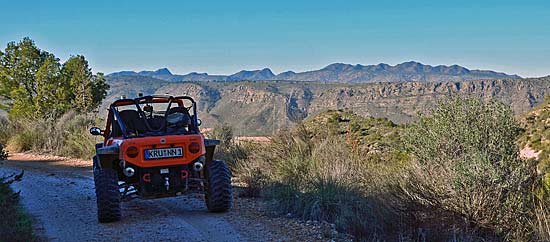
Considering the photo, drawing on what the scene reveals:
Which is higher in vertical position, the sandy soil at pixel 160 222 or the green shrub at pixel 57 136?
the sandy soil at pixel 160 222

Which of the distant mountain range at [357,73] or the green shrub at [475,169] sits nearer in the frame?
the green shrub at [475,169]

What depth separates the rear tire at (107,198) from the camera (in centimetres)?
962

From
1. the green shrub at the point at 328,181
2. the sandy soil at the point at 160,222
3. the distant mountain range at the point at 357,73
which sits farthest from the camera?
the distant mountain range at the point at 357,73

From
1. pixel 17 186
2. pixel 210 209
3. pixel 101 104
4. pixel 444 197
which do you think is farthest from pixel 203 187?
pixel 101 104

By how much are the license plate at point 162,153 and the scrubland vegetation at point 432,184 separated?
6.52 ft

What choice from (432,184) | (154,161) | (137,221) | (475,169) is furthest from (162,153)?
(475,169)

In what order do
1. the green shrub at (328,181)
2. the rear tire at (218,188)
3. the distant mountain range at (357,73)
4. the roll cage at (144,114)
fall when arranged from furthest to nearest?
the distant mountain range at (357,73) < the roll cage at (144,114) < the rear tire at (218,188) < the green shrub at (328,181)

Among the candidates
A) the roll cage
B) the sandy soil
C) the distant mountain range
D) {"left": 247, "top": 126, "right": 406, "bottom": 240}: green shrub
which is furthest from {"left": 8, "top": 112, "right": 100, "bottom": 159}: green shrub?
the distant mountain range

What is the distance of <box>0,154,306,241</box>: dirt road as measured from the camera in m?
8.86

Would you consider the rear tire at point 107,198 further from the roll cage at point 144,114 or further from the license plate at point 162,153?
the roll cage at point 144,114

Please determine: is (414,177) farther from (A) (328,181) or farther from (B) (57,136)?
(B) (57,136)

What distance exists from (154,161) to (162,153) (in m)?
0.17

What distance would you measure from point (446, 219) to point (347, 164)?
3.54m

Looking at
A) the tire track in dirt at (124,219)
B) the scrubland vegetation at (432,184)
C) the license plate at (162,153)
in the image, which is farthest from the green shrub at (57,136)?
the license plate at (162,153)
